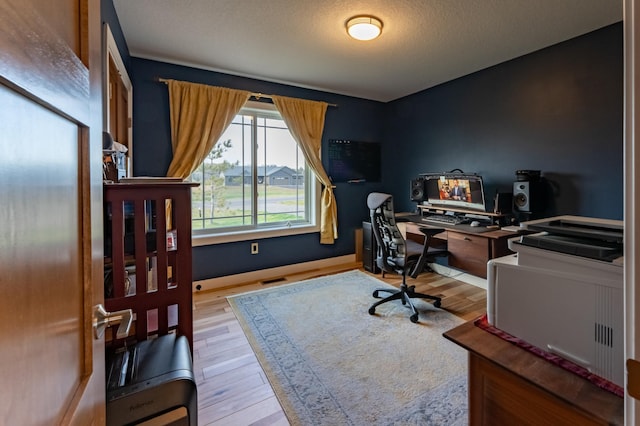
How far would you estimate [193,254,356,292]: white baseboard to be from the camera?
10.8ft

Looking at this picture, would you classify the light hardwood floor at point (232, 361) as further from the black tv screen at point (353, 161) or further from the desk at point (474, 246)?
the black tv screen at point (353, 161)

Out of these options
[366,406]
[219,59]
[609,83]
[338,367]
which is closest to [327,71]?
[219,59]

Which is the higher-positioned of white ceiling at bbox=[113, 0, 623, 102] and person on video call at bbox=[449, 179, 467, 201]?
white ceiling at bbox=[113, 0, 623, 102]

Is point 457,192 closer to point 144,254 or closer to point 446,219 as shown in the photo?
point 446,219

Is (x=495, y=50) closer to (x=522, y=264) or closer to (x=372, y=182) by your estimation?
(x=372, y=182)

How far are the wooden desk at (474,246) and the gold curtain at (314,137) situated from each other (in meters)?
1.42

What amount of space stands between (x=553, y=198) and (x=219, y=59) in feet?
11.6

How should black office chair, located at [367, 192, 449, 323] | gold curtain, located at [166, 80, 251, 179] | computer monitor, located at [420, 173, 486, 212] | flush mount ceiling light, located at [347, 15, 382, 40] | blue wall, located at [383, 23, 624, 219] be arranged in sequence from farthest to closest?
computer monitor, located at [420, 173, 486, 212] < gold curtain, located at [166, 80, 251, 179] < black office chair, located at [367, 192, 449, 323] < blue wall, located at [383, 23, 624, 219] < flush mount ceiling light, located at [347, 15, 382, 40]

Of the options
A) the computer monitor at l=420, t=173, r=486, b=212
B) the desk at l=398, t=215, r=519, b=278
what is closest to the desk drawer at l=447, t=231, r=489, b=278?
the desk at l=398, t=215, r=519, b=278

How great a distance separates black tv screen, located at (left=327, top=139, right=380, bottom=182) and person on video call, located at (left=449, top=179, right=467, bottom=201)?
128 centimetres

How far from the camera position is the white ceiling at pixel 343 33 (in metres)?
2.12

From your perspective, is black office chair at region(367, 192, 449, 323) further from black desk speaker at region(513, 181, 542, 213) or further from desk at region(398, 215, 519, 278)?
black desk speaker at region(513, 181, 542, 213)

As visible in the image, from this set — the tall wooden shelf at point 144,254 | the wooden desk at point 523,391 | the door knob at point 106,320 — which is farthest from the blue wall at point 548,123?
the door knob at point 106,320

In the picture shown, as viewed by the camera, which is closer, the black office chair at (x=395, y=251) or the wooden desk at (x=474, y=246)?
the black office chair at (x=395, y=251)
